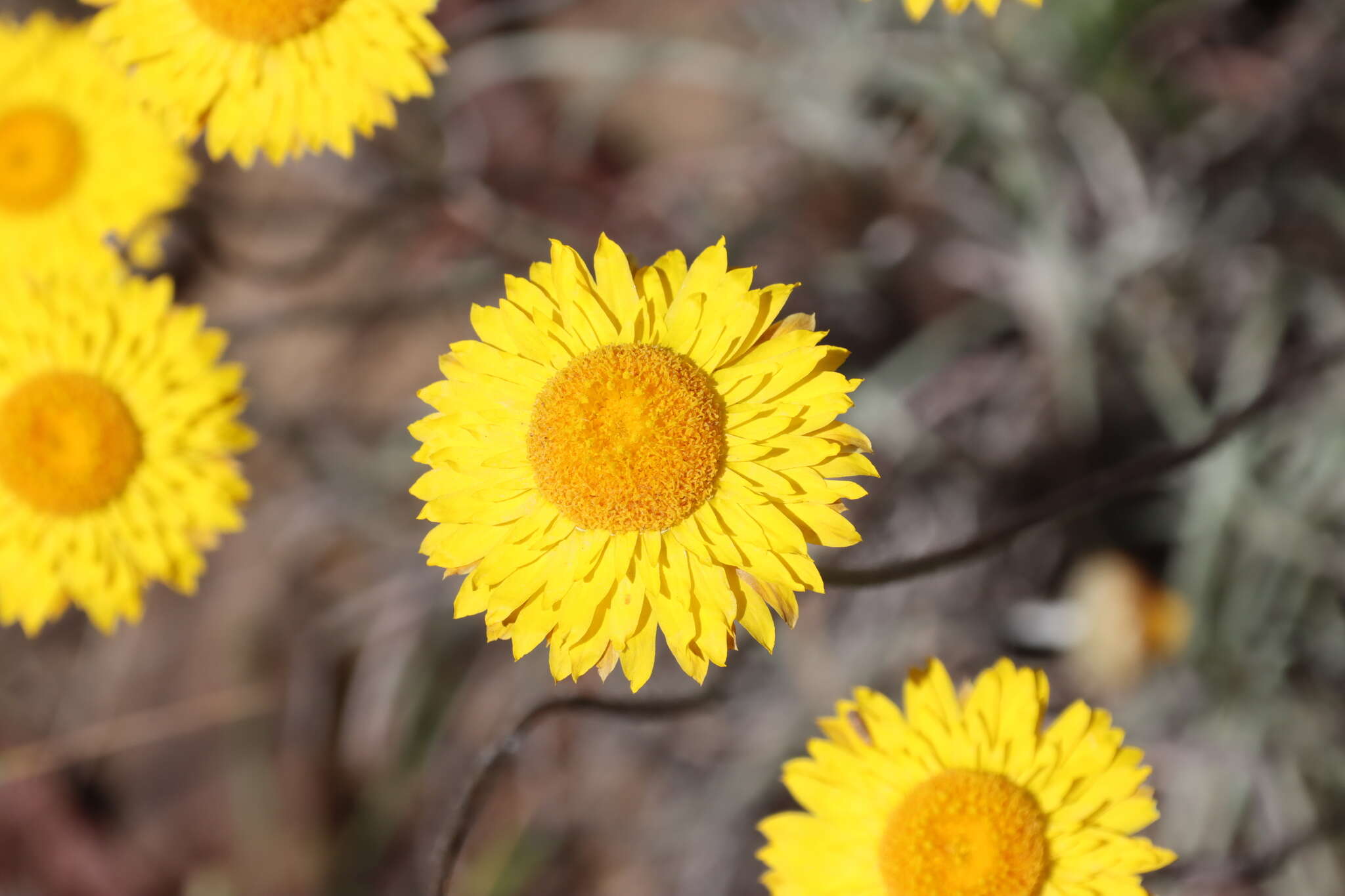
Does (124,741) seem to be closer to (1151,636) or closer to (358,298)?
(358,298)

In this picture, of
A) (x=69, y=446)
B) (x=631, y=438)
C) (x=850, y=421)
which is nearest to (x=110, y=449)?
(x=69, y=446)

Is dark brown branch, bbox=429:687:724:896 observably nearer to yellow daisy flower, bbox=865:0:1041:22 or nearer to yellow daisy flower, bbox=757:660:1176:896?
yellow daisy flower, bbox=757:660:1176:896

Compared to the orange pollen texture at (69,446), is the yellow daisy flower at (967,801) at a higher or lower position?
lower

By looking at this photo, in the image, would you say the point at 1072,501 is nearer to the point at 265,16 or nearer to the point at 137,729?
the point at 265,16

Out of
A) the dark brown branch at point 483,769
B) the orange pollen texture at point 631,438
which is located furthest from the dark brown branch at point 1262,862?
the orange pollen texture at point 631,438

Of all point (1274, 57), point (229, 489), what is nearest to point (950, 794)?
point (229, 489)

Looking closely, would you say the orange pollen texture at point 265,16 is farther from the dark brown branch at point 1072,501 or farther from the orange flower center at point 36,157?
the dark brown branch at point 1072,501
